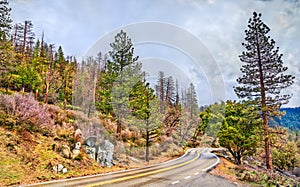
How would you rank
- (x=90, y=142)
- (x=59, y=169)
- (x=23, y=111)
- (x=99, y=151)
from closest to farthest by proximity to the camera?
(x=59, y=169), (x=23, y=111), (x=99, y=151), (x=90, y=142)

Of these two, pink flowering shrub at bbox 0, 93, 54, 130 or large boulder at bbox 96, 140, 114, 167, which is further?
large boulder at bbox 96, 140, 114, 167

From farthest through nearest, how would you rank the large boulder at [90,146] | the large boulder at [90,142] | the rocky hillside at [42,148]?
the large boulder at [90,142]
the large boulder at [90,146]
the rocky hillside at [42,148]

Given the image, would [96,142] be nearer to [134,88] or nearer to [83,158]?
[83,158]

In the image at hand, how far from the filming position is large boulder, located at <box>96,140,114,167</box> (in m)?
16.1

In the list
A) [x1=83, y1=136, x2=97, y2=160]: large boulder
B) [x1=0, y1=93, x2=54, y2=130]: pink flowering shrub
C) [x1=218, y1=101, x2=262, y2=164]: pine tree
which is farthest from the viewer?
[x1=218, y1=101, x2=262, y2=164]: pine tree

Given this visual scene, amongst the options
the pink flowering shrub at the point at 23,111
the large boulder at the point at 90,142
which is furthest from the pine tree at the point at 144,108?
the pink flowering shrub at the point at 23,111

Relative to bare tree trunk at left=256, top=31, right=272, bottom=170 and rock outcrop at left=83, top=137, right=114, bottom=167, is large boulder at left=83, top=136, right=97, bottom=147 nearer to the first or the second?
rock outcrop at left=83, top=137, right=114, bottom=167

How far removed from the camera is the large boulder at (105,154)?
16062 millimetres

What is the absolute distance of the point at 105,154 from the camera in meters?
16.5

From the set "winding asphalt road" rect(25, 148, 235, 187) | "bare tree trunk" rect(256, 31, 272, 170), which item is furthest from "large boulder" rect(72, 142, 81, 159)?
"bare tree trunk" rect(256, 31, 272, 170)

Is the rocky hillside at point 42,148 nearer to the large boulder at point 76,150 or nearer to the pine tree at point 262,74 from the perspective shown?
the large boulder at point 76,150

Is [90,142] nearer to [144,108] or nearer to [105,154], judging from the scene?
[105,154]

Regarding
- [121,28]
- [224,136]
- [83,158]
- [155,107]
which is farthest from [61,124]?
[224,136]

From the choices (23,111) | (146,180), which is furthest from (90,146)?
(146,180)
